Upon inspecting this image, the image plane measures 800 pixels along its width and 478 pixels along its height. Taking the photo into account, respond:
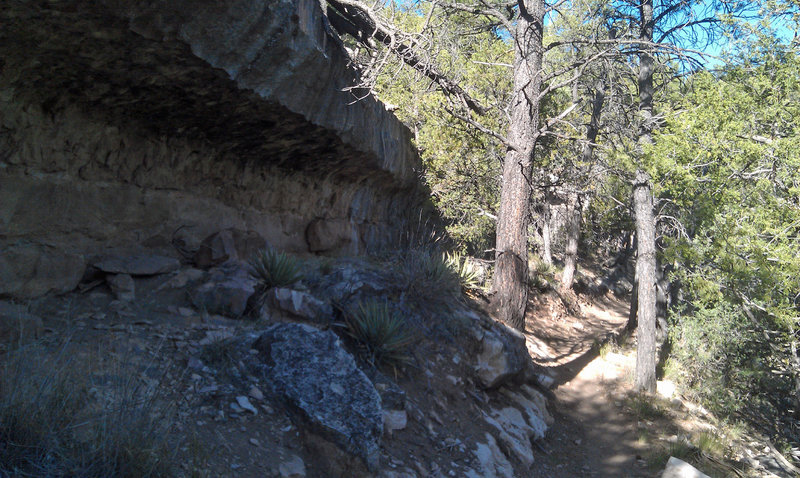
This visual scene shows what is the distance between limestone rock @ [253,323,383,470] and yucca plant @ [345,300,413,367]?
1.00m

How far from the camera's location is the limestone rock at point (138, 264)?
612 centimetres

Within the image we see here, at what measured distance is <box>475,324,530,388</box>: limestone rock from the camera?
26.5 feet

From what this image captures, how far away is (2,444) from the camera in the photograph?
2982 mm

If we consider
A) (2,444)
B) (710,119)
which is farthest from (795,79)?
(2,444)

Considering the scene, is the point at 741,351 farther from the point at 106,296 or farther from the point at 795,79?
the point at 106,296

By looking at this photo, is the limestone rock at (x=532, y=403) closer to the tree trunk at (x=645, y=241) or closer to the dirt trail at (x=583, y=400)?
the dirt trail at (x=583, y=400)

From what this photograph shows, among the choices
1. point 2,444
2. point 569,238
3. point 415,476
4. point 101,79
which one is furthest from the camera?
point 569,238

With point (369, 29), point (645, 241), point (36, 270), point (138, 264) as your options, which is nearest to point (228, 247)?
point (138, 264)

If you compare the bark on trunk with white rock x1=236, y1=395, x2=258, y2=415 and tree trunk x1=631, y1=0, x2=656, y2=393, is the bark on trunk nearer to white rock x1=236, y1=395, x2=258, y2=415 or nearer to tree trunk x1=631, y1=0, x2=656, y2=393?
tree trunk x1=631, y1=0, x2=656, y2=393

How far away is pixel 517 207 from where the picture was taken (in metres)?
10.2

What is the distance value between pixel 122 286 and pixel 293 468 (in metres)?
2.93

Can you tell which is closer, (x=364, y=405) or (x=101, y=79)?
(x=364, y=405)

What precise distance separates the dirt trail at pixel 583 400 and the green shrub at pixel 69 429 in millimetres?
5111

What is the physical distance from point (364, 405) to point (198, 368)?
1.40 metres
